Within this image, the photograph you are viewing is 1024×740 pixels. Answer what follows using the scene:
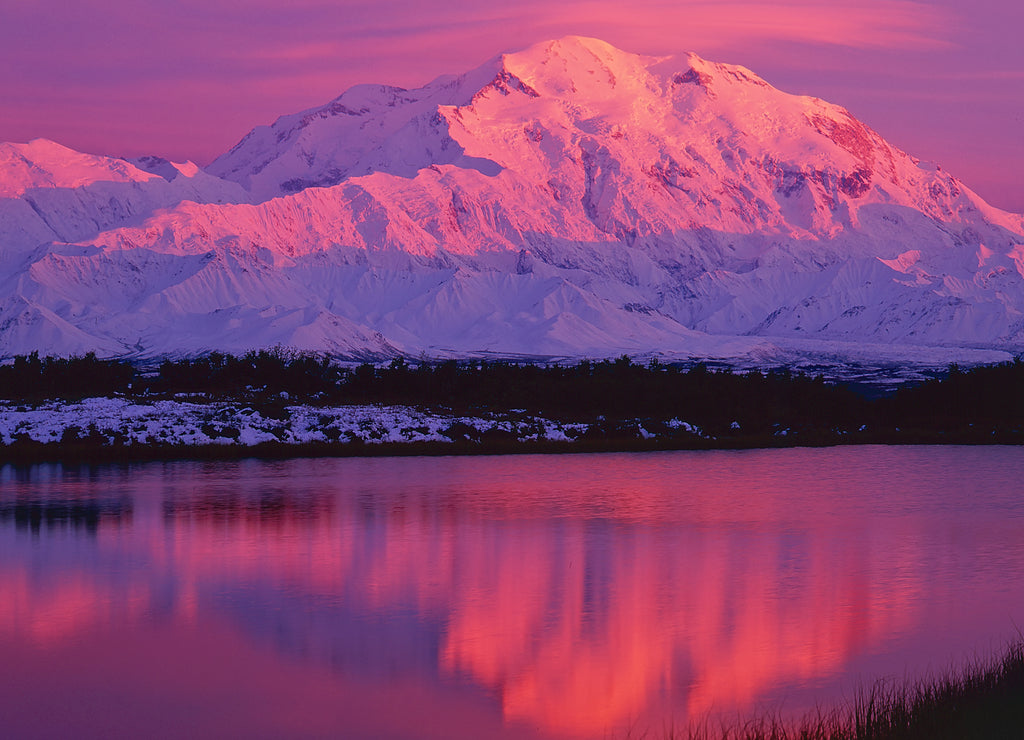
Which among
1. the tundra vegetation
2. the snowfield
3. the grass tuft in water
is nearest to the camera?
the grass tuft in water

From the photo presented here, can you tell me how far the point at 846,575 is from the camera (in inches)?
1118

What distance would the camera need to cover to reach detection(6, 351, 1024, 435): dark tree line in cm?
8150

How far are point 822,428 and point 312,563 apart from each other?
51910 mm

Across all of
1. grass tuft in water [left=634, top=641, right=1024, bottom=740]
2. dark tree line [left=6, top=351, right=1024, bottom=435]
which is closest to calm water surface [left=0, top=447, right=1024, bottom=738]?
grass tuft in water [left=634, top=641, right=1024, bottom=740]

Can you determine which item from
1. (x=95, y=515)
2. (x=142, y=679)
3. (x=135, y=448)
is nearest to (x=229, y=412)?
(x=135, y=448)

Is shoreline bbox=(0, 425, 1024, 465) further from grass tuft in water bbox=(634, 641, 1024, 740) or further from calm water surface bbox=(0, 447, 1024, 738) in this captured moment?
grass tuft in water bbox=(634, 641, 1024, 740)

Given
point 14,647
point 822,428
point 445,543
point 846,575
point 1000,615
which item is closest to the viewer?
point 14,647

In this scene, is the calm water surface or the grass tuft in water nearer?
the grass tuft in water

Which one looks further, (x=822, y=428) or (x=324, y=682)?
(x=822, y=428)

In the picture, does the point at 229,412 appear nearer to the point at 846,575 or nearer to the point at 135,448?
the point at 135,448

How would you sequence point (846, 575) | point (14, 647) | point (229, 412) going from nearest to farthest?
point (14, 647), point (846, 575), point (229, 412)

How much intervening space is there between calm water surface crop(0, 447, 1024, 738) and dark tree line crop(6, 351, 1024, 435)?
35.2m

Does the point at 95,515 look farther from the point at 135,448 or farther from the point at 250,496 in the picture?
the point at 135,448

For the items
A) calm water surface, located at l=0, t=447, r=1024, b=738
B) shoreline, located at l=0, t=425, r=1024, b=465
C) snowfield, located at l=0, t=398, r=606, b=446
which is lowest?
calm water surface, located at l=0, t=447, r=1024, b=738
